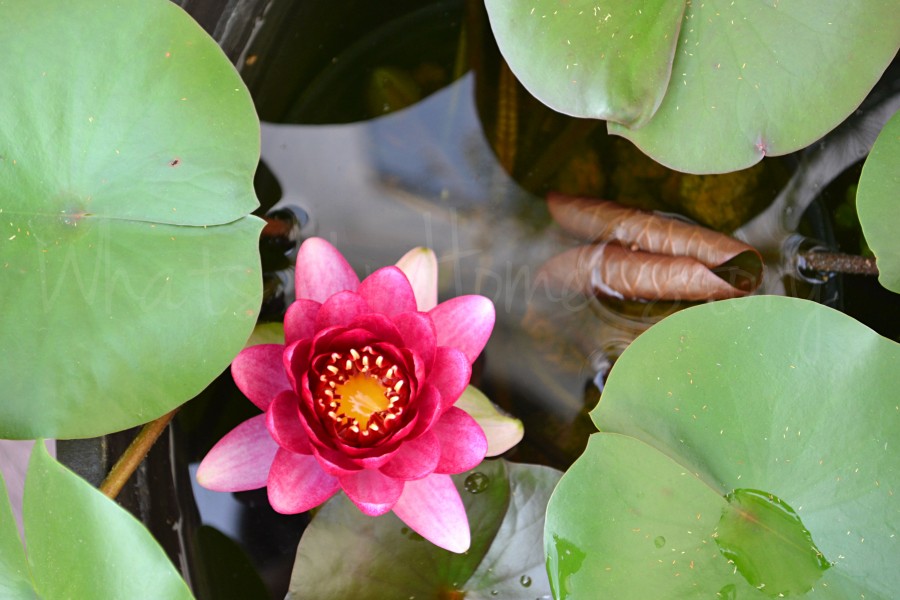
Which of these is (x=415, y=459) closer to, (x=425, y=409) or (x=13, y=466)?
(x=425, y=409)

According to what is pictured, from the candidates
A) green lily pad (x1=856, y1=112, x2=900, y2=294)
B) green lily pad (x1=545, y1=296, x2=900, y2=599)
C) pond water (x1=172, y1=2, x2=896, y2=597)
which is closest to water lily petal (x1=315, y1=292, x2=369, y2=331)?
green lily pad (x1=545, y1=296, x2=900, y2=599)

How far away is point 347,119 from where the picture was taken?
1321 mm

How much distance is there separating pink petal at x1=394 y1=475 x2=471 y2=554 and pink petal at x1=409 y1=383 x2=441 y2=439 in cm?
14

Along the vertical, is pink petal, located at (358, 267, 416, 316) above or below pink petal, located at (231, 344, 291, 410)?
above

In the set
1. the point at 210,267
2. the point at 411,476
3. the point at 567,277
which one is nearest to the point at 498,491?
the point at 411,476

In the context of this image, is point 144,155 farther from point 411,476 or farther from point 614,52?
point 614,52

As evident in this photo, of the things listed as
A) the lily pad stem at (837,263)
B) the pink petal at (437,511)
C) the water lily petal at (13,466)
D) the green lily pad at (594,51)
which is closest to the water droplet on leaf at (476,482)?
the pink petal at (437,511)

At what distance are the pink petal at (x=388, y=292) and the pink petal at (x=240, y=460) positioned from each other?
0.80ft

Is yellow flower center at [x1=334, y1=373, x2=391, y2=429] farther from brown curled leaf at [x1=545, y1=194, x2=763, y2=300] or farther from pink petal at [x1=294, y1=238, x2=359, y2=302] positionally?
brown curled leaf at [x1=545, y1=194, x2=763, y2=300]

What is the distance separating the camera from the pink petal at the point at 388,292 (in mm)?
824

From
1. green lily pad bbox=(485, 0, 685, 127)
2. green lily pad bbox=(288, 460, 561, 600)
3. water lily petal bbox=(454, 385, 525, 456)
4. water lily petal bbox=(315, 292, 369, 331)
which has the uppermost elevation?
green lily pad bbox=(485, 0, 685, 127)

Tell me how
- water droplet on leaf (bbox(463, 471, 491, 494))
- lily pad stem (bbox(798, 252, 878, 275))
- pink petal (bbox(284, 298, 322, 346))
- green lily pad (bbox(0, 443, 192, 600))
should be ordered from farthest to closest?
lily pad stem (bbox(798, 252, 878, 275)) < water droplet on leaf (bbox(463, 471, 491, 494)) < pink petal (bbox(284, 298, 322, 346)) < green lily pad (bbox(0, 443, 192, 600))

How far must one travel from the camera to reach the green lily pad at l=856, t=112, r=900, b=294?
90 centimetres

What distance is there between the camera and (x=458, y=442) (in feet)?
2.73
